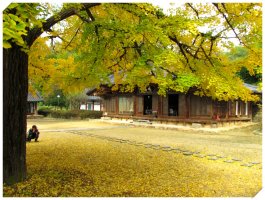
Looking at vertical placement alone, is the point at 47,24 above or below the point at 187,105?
above

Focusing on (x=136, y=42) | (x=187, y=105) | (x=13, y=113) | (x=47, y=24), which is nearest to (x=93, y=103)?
(x=187, y=105)

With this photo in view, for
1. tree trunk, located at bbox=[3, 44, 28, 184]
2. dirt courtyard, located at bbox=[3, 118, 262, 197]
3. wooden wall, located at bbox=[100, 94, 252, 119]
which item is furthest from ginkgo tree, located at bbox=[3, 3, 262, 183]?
wooden wall, located at bbox=[100, 94, 252, 119]

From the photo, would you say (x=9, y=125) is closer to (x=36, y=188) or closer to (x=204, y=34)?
(x=36, y=188)

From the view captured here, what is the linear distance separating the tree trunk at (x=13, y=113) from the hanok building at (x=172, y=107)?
59.3ft

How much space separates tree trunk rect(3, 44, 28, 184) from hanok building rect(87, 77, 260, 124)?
59.3 ft

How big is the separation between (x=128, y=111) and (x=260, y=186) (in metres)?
22.4

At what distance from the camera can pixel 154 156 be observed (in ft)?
37.4

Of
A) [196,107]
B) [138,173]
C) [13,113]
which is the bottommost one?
[138,173]

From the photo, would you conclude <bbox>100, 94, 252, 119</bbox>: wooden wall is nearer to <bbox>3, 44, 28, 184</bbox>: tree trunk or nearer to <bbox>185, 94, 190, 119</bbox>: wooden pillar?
<bbox>185, 94, 190, 119</bbox>: wooden pillar

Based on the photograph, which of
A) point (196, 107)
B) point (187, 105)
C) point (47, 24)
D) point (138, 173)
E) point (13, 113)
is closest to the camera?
point (13, 113)

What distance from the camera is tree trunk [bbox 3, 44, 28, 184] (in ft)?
23.6

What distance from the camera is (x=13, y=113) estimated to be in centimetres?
724

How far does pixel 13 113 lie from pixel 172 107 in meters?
21.3

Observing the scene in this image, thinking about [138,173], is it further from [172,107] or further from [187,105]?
[172,107]
